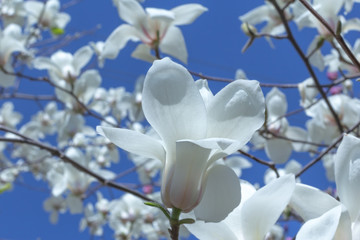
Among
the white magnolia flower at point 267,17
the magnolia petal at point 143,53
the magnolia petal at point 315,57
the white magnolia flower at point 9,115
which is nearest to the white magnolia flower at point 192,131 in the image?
the magnolia petal at point 143,53

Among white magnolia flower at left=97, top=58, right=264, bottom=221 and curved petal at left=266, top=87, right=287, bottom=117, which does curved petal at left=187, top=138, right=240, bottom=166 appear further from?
curved petal at left=266, top=87, right=287, bottom=117

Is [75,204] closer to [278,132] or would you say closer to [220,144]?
[278,132]

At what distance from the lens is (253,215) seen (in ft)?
1.23

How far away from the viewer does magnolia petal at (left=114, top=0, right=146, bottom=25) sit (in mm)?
958

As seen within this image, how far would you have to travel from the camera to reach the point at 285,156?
122 centimetres

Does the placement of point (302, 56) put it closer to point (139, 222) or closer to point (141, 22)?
point (141, 22)

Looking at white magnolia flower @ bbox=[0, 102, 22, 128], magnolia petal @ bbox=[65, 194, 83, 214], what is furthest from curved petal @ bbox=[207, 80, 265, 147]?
white magnolia flower @ bbox=[0, 102, 22, 128]

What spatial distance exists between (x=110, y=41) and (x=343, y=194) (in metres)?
0.71

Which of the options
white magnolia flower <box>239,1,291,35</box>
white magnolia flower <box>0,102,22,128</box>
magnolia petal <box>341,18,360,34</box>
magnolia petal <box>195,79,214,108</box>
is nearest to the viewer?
magnolia petal <box>195,79,214,108</box>

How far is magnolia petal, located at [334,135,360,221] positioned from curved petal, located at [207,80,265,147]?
74mm

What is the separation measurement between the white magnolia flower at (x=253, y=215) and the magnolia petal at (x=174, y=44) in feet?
2.06

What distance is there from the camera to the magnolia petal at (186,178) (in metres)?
0.38

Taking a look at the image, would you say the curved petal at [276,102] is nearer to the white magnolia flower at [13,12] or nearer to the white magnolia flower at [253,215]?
the white magnolia flower at [253,215]

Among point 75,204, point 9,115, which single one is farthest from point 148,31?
point 9,115
